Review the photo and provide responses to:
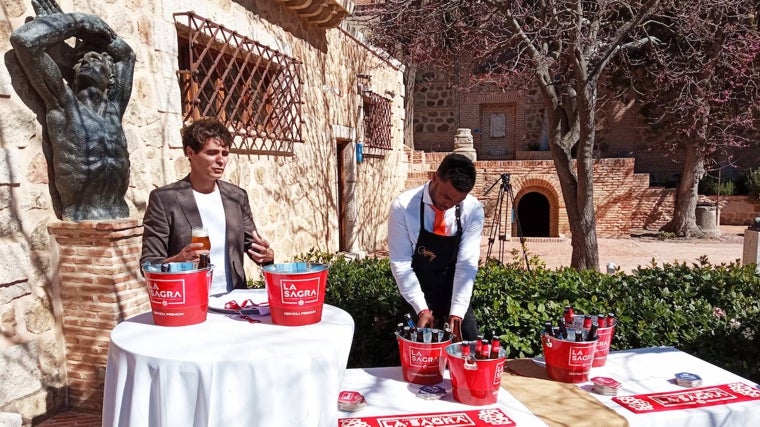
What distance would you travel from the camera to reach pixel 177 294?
172 cm

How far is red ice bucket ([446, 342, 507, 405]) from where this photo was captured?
1907 millimetres

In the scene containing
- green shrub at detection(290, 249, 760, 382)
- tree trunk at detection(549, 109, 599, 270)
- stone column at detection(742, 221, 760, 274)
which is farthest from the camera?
stone column at detection(742, 221, 760, 274)

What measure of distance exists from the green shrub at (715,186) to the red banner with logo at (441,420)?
16.0 m

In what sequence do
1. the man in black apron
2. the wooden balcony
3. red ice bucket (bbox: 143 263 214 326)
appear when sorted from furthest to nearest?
the wooden balcony
the man in black apron
red ice bucket (bbox: 143 263 214 326)

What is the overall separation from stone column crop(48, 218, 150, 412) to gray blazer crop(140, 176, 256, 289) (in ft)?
3.88

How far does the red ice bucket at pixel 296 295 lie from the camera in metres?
1.74

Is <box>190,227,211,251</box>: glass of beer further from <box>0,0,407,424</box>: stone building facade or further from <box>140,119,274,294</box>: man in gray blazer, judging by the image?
<box>0,0,407,424</box>: stone building facade

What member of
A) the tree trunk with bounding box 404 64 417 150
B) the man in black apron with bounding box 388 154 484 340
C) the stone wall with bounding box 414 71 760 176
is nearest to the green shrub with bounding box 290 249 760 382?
the man in black apron with bounding box 388 154 484 340

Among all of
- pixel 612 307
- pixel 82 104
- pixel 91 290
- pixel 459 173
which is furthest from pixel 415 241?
pixel 82 104

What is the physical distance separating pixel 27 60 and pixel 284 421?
8.77ft

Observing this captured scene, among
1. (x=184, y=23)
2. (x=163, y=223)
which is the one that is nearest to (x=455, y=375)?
(x=163, y=223)

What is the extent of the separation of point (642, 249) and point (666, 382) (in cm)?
1084

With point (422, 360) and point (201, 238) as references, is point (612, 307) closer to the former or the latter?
point (422, 360)

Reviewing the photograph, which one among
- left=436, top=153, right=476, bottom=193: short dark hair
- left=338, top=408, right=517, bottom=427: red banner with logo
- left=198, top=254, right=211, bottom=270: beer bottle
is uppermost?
left=436, top=153, right=476, bottom=193: short dark hair
